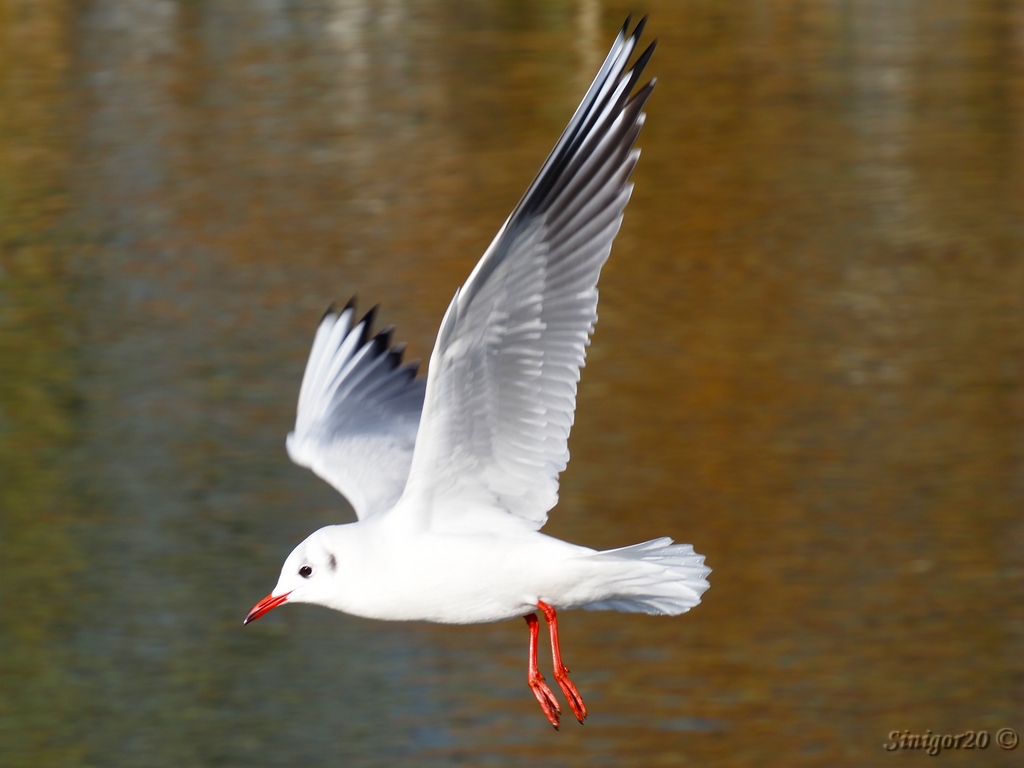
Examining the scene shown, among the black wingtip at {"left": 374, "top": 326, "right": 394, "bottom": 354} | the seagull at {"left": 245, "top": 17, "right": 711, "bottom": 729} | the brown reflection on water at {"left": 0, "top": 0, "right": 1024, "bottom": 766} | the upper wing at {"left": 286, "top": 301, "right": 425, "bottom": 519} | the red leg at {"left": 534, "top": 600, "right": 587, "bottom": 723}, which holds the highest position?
the seagull at {"left": 245, "top": 17, "right": 711, "bottom": 729}

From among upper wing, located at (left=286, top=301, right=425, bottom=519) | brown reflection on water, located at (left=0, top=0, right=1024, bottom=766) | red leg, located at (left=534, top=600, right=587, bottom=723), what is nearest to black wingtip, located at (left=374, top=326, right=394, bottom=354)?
upper wing, located at (left=286, top=301, right=425, bottom=519)

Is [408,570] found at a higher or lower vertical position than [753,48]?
higher

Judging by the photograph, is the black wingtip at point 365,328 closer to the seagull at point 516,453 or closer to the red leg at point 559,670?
the seagull at point 516,453

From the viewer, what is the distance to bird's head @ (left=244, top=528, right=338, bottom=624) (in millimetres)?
4785

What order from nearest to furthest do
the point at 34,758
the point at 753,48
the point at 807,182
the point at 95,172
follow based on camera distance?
the point at 34,758, the point at 807,182, the point at 95,172, the point at 753,48

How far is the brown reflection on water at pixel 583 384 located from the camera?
24.6 ft

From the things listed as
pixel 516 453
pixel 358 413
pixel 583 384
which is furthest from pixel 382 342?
pixel 583 384

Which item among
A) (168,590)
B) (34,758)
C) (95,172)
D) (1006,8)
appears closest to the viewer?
(34,758)

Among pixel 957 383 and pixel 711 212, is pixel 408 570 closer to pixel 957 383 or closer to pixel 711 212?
pixel 957 383

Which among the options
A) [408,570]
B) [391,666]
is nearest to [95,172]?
[391,666]

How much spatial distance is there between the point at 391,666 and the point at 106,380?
153 inches

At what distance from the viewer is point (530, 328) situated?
4680 millimetres

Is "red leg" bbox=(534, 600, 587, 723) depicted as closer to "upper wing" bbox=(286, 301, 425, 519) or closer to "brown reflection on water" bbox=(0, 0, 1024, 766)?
"upper wing" bbox=(286, 301, 425, 519)

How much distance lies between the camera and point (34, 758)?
24.2 feet
